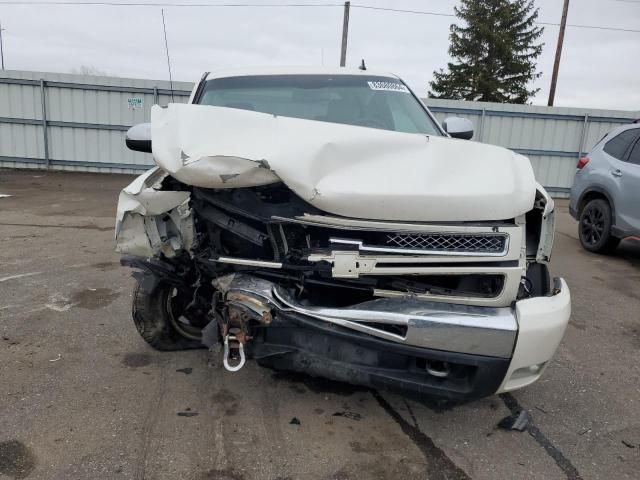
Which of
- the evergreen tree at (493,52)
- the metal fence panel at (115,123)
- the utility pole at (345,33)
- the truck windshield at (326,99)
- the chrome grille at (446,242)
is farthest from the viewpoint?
the evergreen tree at (493,52)

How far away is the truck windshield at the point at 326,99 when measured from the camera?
372cm

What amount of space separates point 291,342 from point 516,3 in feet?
102

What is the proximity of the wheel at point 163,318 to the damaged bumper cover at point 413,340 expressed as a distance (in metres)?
0.94

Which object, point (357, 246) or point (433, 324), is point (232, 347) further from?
point (433, 324)

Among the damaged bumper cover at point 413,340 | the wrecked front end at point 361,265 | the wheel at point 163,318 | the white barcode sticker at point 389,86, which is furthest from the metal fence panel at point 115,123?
the damaged bumper cover at point 413,340

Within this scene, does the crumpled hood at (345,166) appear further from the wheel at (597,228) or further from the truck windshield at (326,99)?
the wheel at (597,228)

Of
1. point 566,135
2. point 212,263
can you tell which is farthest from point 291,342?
point 566,135

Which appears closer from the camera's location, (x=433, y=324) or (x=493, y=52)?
(x=433, y=324)

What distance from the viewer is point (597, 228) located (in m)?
6.90

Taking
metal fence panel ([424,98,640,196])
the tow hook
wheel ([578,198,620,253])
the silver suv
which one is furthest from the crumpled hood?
metal fence panel ([424,98,640,196])

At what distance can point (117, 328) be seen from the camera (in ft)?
12.8

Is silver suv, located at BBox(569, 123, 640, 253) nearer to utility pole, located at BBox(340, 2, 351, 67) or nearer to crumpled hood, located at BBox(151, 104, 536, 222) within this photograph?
crumpled hood, located at BBox(151, 104, 536, 222)

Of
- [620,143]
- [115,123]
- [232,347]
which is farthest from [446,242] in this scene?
[115,123]

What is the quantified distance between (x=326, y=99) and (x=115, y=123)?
440 inches
